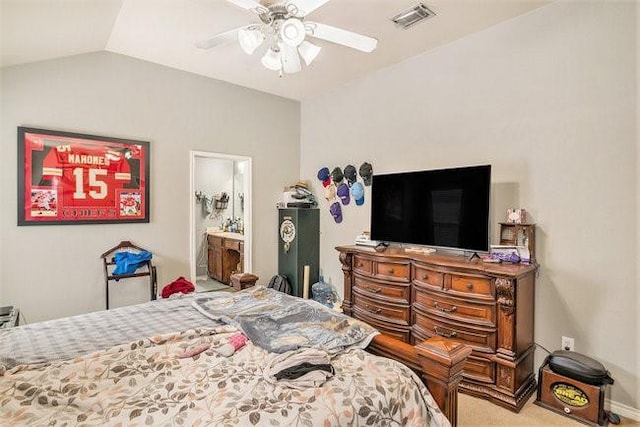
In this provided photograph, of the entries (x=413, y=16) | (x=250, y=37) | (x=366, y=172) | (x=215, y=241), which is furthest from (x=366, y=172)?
(x=215, y=241)

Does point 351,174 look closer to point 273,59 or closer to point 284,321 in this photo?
point 273,59

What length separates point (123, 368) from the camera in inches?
54.1

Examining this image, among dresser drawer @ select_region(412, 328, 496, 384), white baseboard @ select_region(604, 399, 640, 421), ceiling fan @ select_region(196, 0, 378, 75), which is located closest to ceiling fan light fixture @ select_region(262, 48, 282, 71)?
ceiling fan @ select_region(196, 0, 378, 75)

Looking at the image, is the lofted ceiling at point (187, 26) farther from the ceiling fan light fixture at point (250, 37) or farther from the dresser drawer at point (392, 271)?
the dresser drawer at point (392, 271)

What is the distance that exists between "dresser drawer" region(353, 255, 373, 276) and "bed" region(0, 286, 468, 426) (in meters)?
1.42

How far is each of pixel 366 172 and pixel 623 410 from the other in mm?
2908

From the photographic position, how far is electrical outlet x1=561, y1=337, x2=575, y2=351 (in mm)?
2504

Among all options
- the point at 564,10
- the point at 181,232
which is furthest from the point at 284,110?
the point at 564,10

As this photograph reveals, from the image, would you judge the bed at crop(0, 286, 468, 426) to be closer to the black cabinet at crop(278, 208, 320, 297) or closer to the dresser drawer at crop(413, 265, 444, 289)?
the dresser drawer at crop(413, 265, 444, 289)

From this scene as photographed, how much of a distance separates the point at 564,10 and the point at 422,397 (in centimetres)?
295

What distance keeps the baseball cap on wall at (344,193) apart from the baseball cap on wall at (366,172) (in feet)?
0.97

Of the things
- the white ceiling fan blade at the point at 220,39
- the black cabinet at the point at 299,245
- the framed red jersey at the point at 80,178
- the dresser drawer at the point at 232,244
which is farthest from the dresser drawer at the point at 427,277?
the dresser drawer at the point at 232,244

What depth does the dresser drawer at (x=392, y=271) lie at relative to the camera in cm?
303

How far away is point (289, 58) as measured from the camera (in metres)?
2.38
